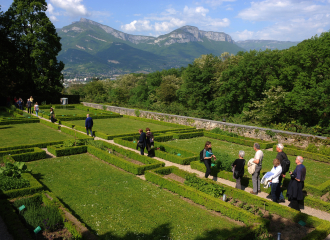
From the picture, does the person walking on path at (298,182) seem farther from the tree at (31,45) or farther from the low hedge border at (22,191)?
→ the tree at (31,45)

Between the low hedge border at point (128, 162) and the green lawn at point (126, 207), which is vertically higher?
the low hedge border at point (128, 162)

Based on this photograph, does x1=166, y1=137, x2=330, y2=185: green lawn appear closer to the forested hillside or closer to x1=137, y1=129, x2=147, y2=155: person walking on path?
x1=137, y1=129, x2=147, y2=155: person walking on path

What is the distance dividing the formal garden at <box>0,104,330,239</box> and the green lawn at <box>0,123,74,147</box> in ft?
7.55

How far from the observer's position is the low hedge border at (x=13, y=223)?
17.0ft

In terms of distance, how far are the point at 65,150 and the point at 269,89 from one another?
2488 cm

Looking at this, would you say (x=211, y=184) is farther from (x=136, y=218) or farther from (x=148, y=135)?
(x=148, y=135)

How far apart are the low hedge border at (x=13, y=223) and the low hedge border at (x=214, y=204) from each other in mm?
4539

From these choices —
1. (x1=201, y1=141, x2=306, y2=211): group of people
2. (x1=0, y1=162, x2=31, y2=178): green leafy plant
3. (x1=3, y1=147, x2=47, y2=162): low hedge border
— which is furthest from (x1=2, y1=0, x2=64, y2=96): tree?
(x1=201, y1=141, x2=306, y2=211): group of people

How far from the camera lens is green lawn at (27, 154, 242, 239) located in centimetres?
594

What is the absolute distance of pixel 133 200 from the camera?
7656 mm

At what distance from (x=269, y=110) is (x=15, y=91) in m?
36.1

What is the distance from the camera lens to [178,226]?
6.19 m

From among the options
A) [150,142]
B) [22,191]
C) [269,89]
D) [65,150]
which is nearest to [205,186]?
[150,142]

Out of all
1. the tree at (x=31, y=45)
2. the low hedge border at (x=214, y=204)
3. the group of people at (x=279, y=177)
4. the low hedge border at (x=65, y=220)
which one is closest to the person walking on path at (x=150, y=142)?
the low hedge border at (x=214, y=204)
